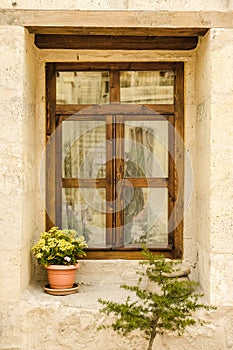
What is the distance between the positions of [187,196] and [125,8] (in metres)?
1.65

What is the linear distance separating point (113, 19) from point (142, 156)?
127 centimetres

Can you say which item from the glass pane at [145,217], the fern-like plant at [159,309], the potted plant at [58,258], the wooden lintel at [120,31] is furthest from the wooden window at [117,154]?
the fern-like plant at [159,309]

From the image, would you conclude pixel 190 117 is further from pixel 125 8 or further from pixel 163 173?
pixel 125 8

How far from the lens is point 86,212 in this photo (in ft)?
16.5

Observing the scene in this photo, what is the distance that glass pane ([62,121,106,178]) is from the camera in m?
5.00

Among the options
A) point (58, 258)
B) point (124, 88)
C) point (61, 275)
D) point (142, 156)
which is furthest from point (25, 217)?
point (124, 88)

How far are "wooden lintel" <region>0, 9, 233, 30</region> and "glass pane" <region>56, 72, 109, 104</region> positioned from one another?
0.79 m

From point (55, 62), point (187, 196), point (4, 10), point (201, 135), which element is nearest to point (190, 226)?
point (187, 196)

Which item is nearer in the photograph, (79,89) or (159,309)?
(159,309)

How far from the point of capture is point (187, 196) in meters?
4.93

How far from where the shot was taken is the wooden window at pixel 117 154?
16.3 feet

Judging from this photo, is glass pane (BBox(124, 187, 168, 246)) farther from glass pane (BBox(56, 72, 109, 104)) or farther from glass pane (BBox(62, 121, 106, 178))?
glass pane (BBox(56, 72, 109, 104))

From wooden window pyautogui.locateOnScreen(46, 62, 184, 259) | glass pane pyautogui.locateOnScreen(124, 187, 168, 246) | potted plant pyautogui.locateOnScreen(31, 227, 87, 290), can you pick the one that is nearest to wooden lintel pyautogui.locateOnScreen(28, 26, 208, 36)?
wooden window pyautogui.locateOnScreen(46, 62, 184, 259)

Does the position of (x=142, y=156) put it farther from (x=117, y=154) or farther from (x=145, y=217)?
(x=145, y=217)
